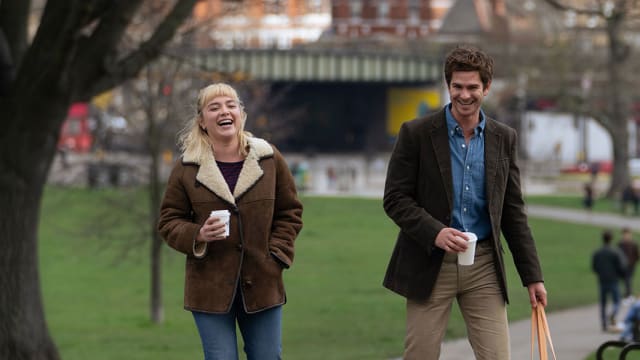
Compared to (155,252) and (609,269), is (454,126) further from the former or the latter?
(155,252)

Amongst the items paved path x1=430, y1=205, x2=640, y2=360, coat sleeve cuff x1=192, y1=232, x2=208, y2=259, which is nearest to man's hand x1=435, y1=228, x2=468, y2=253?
coat sleeve cuff x1=192, y1=232, x2=208, y2=259

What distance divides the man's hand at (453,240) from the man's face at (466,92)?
0.55m

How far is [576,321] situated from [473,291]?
52.6 ft

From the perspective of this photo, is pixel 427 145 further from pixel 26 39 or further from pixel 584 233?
pixel 584 233

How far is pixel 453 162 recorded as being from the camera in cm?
612

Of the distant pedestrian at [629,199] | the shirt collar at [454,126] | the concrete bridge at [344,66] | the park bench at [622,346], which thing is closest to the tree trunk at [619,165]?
the distant pedestrian at [629,199]

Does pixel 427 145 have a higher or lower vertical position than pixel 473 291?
higher

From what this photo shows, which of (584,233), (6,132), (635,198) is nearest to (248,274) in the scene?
(6,132)

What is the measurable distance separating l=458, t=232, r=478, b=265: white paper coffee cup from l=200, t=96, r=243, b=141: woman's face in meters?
1.10

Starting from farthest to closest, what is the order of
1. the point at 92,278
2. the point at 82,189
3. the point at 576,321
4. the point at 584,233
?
the point at 82,189 < the point at 584,233 < the point at 92,278 < the point at 576,321

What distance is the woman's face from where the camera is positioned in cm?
599

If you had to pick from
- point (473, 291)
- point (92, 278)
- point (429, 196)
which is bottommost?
point (92, 278)

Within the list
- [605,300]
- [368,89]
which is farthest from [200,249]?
[368,89]

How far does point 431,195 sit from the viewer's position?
615cm
